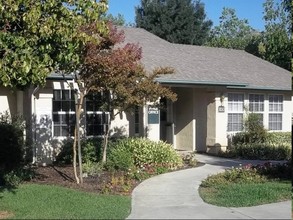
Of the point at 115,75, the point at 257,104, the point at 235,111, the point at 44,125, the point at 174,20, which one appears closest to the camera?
the point at 115,75

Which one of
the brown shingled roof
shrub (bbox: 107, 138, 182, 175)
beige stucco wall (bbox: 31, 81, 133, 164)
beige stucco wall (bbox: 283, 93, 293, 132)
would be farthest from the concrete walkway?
beige stucco wall (bbox: 283, 93, 293, 132)

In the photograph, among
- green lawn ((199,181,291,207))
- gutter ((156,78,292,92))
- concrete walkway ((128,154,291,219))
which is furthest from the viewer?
gutter ((156,78,292,92))

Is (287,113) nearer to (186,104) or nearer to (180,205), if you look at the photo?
(186,104)

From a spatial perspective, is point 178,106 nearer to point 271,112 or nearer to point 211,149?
point 211,149

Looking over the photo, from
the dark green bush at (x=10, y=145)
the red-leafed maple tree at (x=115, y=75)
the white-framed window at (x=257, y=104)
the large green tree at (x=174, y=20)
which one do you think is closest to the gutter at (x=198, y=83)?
the white-framed window at (x=257, y=104)

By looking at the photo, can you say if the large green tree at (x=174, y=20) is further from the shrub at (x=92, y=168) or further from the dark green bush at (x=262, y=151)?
the shrub at (x=92, y=168)

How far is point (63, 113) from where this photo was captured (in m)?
16.0

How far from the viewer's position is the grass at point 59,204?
8.38 meters

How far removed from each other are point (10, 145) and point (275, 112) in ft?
40.2

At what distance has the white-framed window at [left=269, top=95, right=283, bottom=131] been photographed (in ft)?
70.5

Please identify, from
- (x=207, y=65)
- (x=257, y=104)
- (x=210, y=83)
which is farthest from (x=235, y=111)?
(x=210, y=83)

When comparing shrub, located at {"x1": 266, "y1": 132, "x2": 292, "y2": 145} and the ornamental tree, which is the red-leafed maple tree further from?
shrub, located at {"x1": 266, "y1": 132, "x2": 292, "y2": 145}

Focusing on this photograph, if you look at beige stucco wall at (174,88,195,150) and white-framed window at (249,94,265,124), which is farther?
white-framed window at (249,94,265,124)

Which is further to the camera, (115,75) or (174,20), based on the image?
(174,20)
